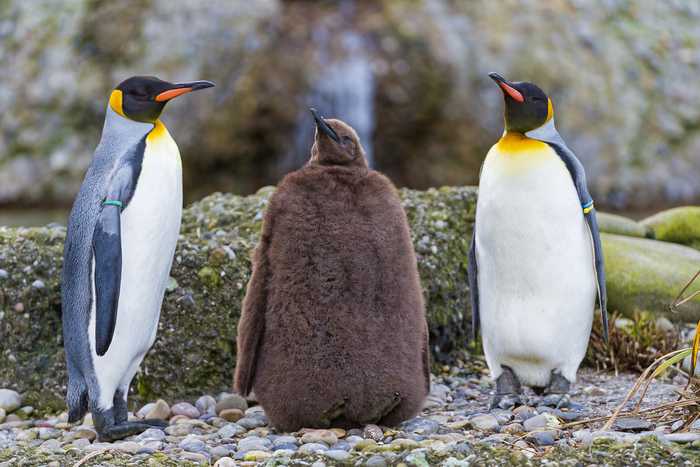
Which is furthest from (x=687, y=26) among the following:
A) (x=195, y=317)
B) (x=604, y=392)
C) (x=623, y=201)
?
(x=195, y=317)

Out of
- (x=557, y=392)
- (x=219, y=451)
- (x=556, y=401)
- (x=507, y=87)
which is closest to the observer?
(x=219, y=451)

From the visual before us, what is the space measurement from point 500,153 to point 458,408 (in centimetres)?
139

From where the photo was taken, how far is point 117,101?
3.38 metres

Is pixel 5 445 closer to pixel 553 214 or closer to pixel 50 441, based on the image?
pixel 50 441

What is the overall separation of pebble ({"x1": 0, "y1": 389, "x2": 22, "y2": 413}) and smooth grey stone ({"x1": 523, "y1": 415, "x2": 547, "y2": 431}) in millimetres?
2793

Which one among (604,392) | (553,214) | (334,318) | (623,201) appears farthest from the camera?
(623,201)

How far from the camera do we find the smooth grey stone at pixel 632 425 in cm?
287

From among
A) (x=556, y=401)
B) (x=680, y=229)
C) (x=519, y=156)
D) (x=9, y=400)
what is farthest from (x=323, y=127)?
(x=680, y=229)

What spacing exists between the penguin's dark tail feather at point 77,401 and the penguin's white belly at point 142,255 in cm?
12

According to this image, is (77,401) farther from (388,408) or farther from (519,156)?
(519,156)

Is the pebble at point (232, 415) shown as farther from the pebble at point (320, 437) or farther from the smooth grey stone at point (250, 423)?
the pebble at point (320, 437)

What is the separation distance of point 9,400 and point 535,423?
113 inches

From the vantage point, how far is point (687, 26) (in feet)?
45.1

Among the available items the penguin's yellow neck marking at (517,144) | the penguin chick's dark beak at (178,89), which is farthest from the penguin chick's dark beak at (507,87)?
the penguin chick's dark beak at (178,89)
